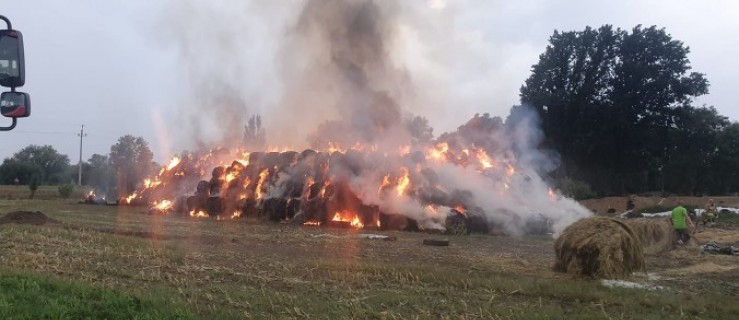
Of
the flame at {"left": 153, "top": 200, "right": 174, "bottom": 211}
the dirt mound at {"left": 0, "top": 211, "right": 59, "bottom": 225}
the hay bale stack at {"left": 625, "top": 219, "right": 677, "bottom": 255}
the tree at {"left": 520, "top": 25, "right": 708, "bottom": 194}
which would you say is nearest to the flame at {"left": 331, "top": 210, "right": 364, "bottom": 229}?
the dirt mound at {"left": 0, "top": 211, "right": 59, "bottom": 225}

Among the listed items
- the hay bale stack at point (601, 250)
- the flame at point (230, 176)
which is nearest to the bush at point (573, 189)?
the flame at point (230, 176)

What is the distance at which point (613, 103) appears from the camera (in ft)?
199

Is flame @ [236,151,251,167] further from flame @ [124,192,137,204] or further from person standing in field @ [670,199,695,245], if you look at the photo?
person standing in field @ [670,199,695,245]

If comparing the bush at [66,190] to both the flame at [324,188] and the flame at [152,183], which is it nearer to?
the flame at [152,183]

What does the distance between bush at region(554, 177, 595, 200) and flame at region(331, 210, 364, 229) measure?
23108mm

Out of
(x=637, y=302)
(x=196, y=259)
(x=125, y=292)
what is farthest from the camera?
(x=196, y=259)

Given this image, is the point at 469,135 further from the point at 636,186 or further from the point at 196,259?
the point at 636,186

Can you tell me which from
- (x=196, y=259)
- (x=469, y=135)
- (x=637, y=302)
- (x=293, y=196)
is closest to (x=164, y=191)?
(x=293, y=196)

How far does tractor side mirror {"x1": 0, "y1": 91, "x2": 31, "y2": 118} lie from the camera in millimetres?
7641

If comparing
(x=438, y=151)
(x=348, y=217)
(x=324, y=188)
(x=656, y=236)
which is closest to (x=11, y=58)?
(x=656, y=236)

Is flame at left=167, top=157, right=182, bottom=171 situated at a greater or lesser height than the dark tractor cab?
greater

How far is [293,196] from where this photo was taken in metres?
37.0

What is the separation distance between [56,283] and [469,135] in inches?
1320

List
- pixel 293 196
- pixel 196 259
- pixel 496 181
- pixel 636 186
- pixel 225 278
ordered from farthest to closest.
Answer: pixel 636 186 < pixel 293 196 < pixel 496 181 < pixel 196 259 < pixel 225 278
